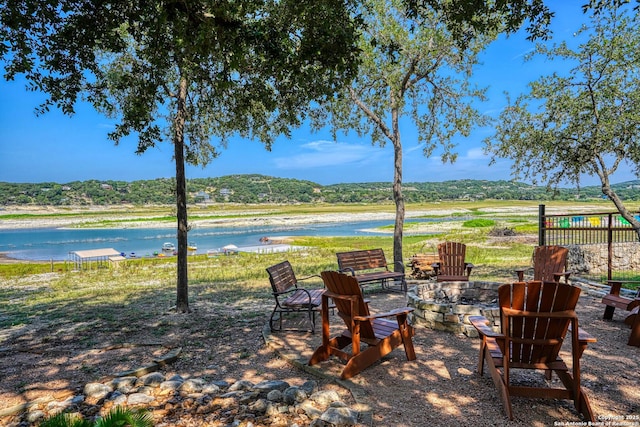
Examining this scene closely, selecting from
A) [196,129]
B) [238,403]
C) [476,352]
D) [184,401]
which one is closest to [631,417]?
[476,352]

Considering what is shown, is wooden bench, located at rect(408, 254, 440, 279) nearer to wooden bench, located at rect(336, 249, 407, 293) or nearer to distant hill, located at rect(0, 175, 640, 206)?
wooden bench, located at rect(336, 249, 407, 293)

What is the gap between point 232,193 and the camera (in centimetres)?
13700

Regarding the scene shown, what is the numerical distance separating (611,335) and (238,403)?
4.83m

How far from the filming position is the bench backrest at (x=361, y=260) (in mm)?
8521

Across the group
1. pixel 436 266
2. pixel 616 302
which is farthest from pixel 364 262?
pixel 616 302

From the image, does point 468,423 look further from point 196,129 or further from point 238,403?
point 196,129

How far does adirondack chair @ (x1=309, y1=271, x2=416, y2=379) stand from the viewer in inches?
155

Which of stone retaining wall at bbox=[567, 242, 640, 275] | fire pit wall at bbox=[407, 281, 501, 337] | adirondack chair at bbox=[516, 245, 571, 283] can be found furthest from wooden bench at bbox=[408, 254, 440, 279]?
fire pit wall at bbox=[407, 281, 501, 337]

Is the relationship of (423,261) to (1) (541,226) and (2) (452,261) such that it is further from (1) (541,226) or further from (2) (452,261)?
(1) (541,226)

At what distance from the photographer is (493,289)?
6.66 meters

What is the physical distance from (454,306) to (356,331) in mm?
2044

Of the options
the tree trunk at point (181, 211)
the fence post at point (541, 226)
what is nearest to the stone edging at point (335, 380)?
the tree trunk at point (181, 211)

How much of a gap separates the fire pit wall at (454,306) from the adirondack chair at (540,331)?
192cm

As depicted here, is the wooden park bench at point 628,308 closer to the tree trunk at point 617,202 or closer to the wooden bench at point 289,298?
the tree trunk at point 617,202
